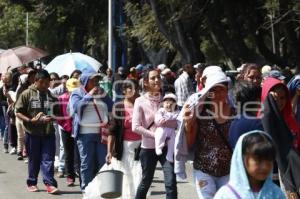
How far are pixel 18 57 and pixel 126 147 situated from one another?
368 inches

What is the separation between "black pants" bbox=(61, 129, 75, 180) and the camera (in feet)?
35.4

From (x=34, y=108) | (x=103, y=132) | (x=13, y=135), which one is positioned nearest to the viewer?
(x=103, y=132)

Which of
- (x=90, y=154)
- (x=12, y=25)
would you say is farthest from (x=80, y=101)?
(x=12, y=25)

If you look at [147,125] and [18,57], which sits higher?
[18,57]

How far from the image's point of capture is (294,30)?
2278 cm

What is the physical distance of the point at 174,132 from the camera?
7945 mm

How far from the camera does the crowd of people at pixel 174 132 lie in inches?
167

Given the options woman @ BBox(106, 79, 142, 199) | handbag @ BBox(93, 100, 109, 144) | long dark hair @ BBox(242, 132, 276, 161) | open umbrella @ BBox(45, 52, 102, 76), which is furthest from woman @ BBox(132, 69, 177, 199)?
open umbrella @ BBox(45, 52, 102, 76)

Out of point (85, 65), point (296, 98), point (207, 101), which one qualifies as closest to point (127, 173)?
point (296, 98)

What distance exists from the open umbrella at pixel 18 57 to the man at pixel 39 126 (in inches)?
277

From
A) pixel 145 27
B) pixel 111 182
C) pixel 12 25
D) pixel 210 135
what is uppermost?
pixel 12 25

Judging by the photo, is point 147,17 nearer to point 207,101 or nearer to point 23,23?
point 207,101

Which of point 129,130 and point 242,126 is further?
point 129,130

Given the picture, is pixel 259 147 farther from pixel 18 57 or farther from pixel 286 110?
pixel 18 57
